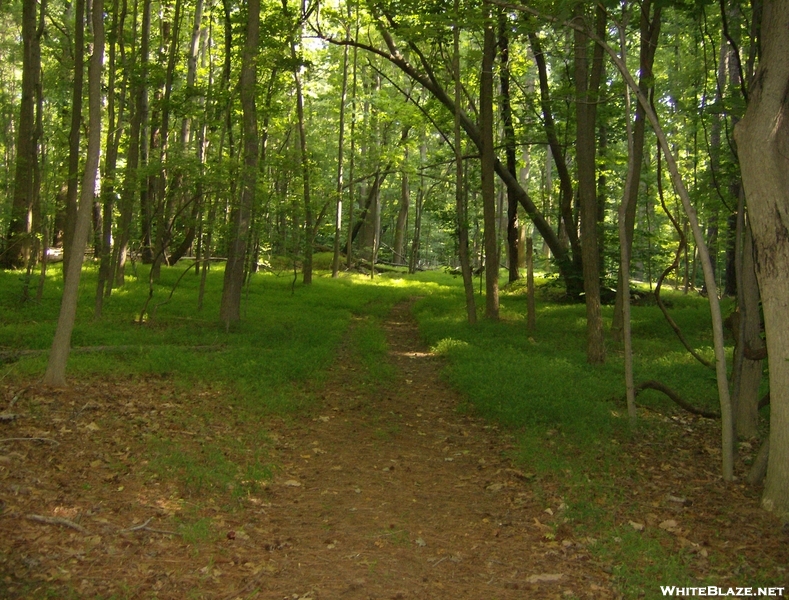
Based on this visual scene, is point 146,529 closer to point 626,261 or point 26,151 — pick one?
point 626,261

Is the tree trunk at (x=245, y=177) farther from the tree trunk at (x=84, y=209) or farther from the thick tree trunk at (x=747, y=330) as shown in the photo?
the thick tree trunk at (x=747, y=330)

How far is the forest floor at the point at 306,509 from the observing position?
4395 mm

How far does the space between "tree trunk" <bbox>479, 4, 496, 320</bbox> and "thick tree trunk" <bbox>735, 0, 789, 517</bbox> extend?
30.5 feet

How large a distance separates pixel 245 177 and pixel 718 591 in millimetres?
10647

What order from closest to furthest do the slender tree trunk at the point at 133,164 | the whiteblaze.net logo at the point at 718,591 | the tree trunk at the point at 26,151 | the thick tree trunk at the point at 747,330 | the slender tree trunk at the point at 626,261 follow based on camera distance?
the whiteblaze.net logo at the point at 718,591 → the thick tree trunk at the point at 747,330 → the slender tree trunk at the point at 626,261 → the slender tree trunk at the point at 133,164 → the tree trunk at the point at 26,151

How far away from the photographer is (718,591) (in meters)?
4.30

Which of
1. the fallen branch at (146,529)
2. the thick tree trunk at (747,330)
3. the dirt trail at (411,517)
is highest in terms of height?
the thick tree trunk at (747,330)

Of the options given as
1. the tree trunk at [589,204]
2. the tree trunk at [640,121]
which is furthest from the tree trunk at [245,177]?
the tree trunk at [640,121]

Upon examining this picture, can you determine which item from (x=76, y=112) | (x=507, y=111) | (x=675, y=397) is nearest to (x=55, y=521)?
(x=675, y=397)

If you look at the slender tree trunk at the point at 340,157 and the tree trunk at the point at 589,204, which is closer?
the tree trunk at the point at 589,204

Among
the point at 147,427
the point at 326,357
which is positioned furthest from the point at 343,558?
→ the point at 326,357

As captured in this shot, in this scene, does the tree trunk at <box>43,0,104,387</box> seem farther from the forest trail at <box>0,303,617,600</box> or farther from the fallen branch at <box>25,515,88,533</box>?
the fallen branch at <box>25,515,88,533</box>

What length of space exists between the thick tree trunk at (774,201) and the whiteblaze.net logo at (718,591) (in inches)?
51.2

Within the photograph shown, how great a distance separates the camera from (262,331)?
44.0 ft
